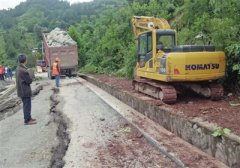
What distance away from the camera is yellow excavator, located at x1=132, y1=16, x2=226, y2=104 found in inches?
444

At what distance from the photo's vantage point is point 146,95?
554 inches

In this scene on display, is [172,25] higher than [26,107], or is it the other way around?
[172,25]

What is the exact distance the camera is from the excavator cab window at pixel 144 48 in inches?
523

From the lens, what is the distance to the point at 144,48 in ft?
45.5

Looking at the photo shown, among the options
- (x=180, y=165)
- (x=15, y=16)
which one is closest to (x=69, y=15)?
(x=15, y=16)

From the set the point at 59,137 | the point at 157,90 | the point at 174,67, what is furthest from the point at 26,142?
the point at 157,90

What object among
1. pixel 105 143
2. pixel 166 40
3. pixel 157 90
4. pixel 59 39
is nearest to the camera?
pixel 105 143

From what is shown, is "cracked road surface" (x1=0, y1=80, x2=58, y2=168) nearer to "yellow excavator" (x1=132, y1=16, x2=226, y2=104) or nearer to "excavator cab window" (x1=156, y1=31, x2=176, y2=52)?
"yellow excavator" (x1=132, y1=16, x2=226, y2=104)

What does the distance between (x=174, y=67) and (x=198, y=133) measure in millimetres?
3488

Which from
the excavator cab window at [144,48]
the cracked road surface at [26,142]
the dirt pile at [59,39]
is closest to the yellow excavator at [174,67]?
the excavator cab window at [144,48]

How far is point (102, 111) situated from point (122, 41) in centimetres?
1765

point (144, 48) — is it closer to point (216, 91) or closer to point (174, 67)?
point (174, 67)

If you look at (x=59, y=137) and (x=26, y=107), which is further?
(x=26, y=107)

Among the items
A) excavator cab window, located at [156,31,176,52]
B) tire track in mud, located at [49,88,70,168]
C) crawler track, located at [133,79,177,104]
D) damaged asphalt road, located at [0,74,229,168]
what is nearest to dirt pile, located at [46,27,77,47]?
tire track in mud, located at [49,88,70,168]
